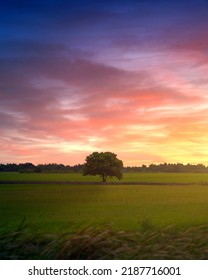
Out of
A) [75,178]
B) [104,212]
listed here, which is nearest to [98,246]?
[104,212]

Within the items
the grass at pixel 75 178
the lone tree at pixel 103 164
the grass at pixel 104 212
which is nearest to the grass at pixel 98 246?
the grass at pixel 104 212

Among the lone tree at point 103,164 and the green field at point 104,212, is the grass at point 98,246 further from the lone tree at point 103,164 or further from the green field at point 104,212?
the lone tree at point 103,164

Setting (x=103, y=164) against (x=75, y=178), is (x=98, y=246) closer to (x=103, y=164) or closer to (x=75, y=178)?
(x=103, y=164)

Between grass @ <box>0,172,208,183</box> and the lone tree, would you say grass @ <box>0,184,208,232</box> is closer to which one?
the lone tree

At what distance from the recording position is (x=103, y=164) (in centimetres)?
3794

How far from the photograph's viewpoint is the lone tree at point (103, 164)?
35281 mm

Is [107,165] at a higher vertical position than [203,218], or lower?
higher

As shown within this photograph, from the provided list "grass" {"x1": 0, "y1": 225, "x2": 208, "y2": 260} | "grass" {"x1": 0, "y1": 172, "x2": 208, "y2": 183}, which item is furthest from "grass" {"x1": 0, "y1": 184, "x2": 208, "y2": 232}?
"grass" {"x1": 0, "y1": 172, "x2": 208, "y2": 183}

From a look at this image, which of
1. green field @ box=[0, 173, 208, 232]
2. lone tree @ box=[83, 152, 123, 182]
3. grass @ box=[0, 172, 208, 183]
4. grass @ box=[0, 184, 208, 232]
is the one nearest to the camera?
green field @ box=[0, 173, 208, 232]

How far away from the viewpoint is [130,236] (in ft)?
23.5

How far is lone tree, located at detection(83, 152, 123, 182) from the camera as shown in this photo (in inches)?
1389
